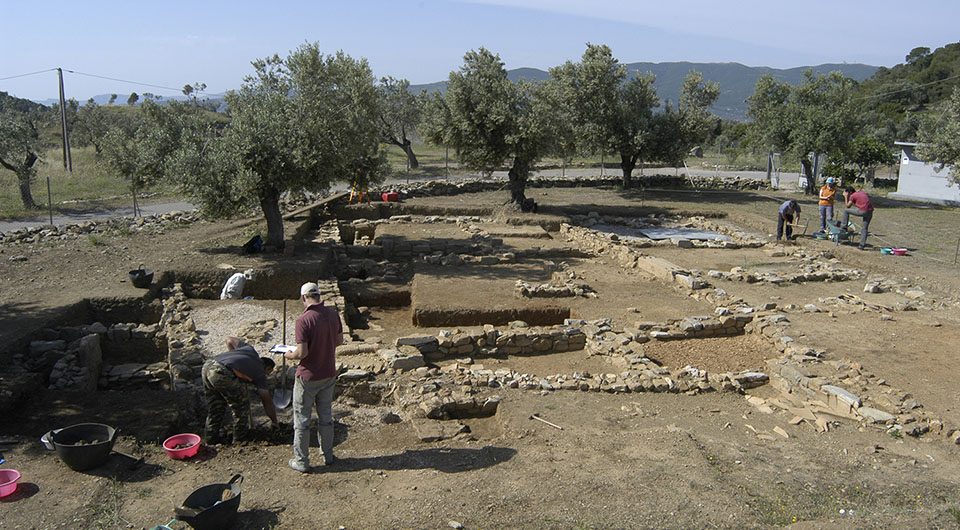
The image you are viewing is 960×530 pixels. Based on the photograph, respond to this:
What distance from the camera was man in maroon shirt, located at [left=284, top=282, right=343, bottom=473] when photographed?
5.99 m

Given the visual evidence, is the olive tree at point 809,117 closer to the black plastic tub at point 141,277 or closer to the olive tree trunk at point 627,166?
the olive tree trunk at point 627,166

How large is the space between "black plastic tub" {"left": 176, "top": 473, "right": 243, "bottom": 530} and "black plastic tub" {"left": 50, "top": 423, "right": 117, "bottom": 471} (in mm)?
1329

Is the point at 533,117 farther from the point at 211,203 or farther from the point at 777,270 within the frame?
the point at 211,203

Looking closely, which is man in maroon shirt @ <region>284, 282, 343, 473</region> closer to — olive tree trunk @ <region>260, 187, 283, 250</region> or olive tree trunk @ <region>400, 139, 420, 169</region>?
olive tree trunk @ <region>260, 187, 283, 250</region>

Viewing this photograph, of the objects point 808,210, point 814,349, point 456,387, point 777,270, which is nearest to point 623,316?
point 814,349

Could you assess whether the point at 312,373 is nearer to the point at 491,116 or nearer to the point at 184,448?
the point at 184,448

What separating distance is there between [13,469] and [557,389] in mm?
6103

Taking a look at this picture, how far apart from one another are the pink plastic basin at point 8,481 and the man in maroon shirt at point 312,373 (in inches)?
86.1

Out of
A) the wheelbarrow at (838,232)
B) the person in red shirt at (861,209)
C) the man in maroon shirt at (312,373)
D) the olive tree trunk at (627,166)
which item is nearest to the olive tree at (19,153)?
the man in maroon shirt at (312,373)

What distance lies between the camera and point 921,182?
102 feet

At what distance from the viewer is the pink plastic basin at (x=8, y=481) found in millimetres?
5355

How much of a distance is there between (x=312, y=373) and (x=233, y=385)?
46.8 inches

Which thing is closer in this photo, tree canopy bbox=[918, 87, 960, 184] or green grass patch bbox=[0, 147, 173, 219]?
green grass patch bbox=[0, 147, 173, 219]

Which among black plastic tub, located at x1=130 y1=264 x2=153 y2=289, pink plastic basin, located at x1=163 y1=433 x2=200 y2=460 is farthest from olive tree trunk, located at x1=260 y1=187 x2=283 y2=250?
pink plastic basin, located at x1=163 y1=433 x2=200 y2=460
